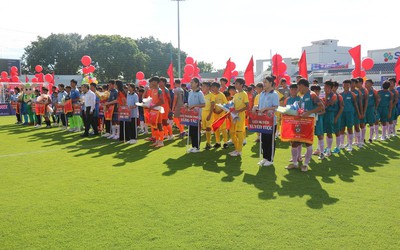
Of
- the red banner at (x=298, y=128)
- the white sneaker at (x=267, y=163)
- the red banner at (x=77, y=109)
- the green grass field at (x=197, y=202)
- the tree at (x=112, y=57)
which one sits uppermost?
the tree at (x=112, y=57)

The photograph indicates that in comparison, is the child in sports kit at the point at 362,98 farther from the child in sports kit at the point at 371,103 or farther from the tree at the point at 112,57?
the tree at the point at 112,57

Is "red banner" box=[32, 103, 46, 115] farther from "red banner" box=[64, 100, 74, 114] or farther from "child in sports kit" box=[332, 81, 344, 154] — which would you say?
"child in sports kit" box=[332, 81, 344, 154]

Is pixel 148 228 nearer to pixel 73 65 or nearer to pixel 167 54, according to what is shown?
pixel 73 65

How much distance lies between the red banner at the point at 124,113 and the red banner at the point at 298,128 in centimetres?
515

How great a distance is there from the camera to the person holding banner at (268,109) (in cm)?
680

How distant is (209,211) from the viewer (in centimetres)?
439

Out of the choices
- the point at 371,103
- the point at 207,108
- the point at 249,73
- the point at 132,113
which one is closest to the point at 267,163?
the point at 207,108

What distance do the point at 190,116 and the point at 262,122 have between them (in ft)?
7.59

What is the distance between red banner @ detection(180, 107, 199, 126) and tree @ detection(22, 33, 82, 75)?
53874mm

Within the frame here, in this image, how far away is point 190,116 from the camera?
865 cm

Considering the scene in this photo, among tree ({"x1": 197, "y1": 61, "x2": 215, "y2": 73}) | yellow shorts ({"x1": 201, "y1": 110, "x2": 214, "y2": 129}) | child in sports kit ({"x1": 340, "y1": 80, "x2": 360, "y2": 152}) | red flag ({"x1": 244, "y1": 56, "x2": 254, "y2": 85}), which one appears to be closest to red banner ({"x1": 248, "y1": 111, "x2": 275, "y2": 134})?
yellow shorts ({"x1": 201, "y1": 110, "x2": 214, "y2": 129})

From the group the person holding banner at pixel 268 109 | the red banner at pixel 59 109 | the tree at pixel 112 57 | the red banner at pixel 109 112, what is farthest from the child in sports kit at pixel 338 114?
the tree at pixel 112 57

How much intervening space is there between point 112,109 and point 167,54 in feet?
208

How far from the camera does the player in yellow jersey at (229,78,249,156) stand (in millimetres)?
7621
